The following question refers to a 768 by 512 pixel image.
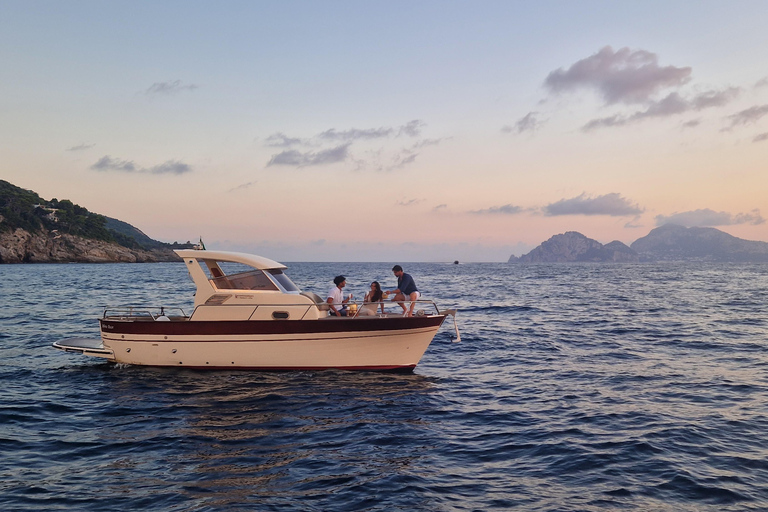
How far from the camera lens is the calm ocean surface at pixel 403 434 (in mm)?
7164

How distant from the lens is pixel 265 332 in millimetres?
14133

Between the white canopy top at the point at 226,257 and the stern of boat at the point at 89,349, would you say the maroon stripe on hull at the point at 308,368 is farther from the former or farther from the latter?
the white canopy top at the point at 226,257

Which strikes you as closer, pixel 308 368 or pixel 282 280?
pixel 308 368

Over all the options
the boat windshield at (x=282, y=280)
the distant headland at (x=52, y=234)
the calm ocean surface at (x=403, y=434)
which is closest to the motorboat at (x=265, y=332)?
the boat windshield at (x=282, y=280)

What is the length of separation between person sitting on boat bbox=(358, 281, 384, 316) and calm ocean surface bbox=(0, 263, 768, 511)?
1678mm

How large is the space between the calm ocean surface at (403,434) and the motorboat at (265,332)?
1.48 ft

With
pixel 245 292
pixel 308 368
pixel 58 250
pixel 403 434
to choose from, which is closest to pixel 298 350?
pixel 308 368

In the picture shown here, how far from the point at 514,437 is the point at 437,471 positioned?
6.98ft

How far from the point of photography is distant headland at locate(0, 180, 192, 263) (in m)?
109

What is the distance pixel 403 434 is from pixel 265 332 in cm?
576

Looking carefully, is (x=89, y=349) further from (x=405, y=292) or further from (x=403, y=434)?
(x=403, y=434)

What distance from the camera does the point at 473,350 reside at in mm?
18531

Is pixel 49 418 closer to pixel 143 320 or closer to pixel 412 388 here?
pixel 143 320

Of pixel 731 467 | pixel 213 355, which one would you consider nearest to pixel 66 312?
pixel 213 355
